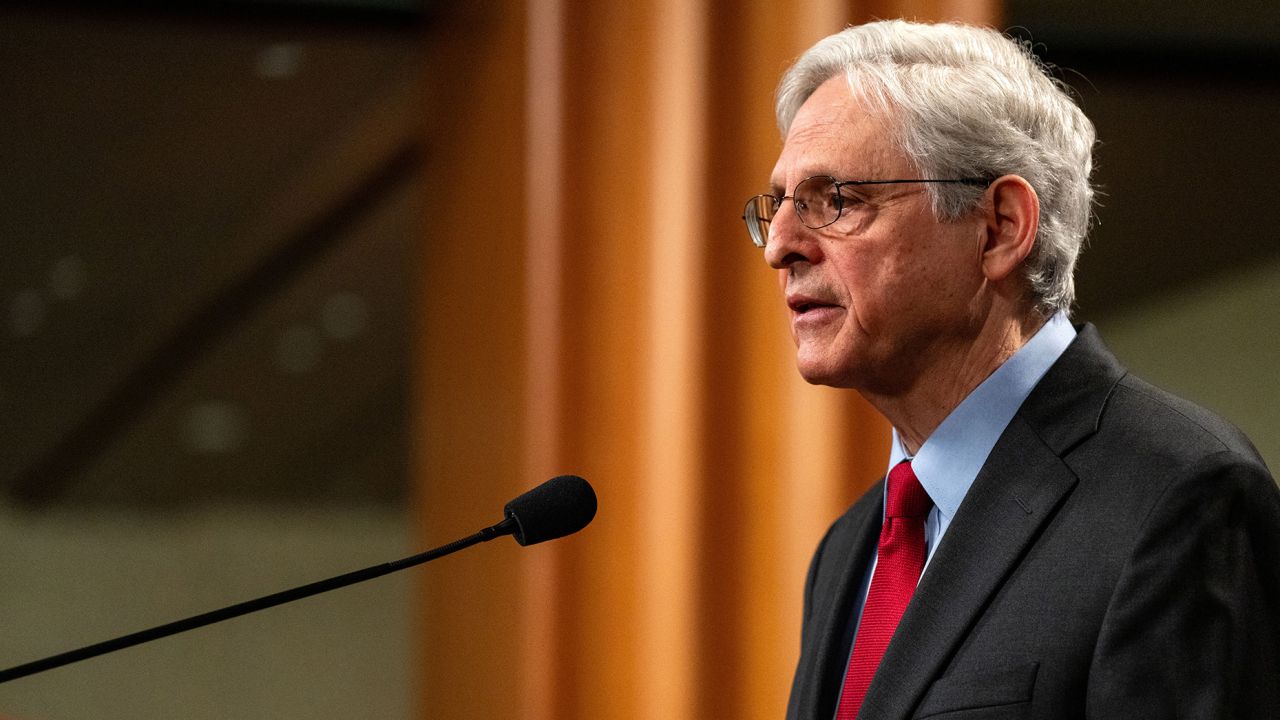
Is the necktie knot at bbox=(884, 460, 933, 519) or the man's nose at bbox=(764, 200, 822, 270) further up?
the man's nose at bbox=(764, 200, 822, 270)

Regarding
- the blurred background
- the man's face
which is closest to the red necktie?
the man's face

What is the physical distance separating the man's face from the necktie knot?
0.09 meters

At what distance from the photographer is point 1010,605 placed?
108 centimetres

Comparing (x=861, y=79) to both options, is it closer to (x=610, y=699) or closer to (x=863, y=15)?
(x=863, y=15)

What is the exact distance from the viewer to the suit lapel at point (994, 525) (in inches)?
44.0

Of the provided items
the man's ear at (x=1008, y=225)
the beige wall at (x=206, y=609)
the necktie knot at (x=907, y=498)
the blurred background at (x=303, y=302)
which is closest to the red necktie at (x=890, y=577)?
the necktie knot at (x=907, y=498)

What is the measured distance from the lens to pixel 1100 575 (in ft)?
3.41

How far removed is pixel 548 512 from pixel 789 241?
38cm

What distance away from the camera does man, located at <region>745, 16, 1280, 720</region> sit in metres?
1.02

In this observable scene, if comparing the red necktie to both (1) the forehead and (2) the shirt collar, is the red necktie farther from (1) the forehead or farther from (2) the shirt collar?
(1) the forehead

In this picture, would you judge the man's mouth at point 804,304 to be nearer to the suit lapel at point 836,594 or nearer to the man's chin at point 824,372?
the man's chin at point 824,372

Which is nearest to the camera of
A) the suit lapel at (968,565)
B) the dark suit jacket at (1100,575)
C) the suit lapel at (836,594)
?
the dark suit jacket at (1100,575)

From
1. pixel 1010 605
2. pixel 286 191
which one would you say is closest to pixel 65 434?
pixel 286 191

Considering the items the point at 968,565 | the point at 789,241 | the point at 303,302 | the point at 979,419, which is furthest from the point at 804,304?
the point at 303,302
